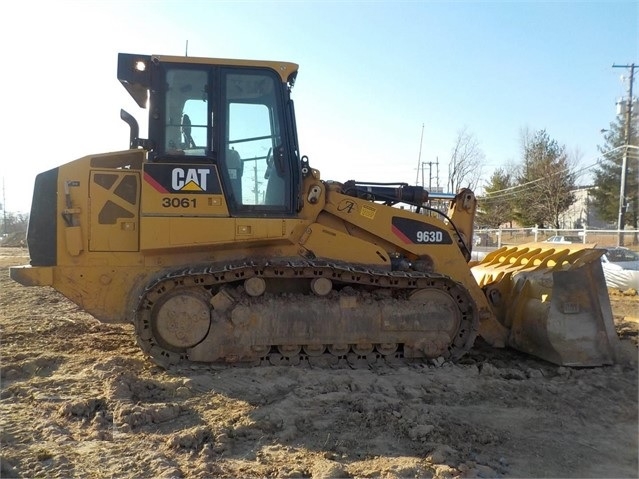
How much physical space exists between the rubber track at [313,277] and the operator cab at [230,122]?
26.4 inches

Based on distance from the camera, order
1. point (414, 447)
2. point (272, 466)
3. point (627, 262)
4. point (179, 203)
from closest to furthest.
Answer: point (272, 466), point (414, 447), point (179, 203), point (627, 262)

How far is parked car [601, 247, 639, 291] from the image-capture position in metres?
14.2

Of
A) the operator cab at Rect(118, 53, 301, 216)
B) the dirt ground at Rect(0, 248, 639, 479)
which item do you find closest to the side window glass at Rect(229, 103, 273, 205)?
the operator cab at Rect(118, 53, 301, 216)

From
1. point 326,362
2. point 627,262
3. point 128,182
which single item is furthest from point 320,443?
point 627,262

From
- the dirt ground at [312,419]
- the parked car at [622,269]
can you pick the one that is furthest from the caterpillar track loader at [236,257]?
the parked car at [622,269]

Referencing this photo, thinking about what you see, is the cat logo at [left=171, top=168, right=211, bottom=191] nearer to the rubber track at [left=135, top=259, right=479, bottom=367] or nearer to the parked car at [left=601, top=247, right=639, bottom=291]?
the rubber track at [left=135, top=259, right=479, bottom=367]

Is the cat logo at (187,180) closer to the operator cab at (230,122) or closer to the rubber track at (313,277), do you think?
the operator cab at (230,122)

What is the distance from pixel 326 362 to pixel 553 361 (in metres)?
2.60

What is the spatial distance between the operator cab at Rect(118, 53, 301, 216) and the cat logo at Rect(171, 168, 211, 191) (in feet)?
0.34

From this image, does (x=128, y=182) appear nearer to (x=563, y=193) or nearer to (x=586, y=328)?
(x=586, y=328)

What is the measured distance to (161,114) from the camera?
5.86m

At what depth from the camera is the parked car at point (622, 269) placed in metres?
14.2

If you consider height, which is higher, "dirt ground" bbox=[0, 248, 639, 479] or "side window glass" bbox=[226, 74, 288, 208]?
"side window glass" bbox=[226, 74, 288, 208]

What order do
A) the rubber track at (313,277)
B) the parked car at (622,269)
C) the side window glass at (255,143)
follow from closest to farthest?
the rubber track at (313,277)
the side window glass at (255,143)
the parked car at (622,269)
